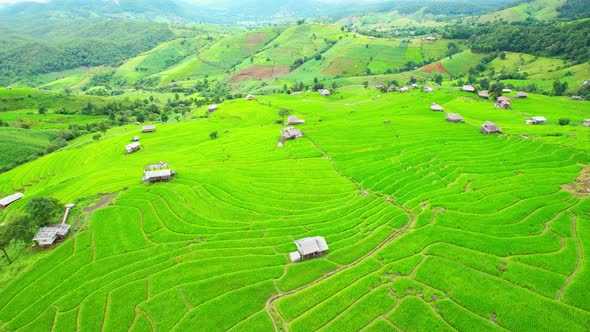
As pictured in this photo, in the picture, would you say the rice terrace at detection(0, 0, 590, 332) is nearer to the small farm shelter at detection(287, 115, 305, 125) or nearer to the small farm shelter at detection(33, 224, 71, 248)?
the small farm shelter at detection(33, 224, 71, 248)

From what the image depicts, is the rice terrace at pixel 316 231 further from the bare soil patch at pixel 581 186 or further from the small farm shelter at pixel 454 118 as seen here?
the small farm shelter at pixel 454 118

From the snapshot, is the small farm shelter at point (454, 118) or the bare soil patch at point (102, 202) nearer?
the bare soil patch at point (102, 202)

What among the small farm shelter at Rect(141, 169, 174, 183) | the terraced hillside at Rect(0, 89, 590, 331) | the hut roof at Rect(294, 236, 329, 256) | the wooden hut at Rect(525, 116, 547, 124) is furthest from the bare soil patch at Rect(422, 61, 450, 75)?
the hut roof at Rect(294, 236, 329, 256)

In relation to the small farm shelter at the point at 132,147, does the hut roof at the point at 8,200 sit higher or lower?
lower

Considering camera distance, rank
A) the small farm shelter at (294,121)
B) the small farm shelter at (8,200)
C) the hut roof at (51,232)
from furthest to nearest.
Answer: the small farm shelter at (294,121)
the small farm shelter at (8,200)
the hut roof at (51,232)

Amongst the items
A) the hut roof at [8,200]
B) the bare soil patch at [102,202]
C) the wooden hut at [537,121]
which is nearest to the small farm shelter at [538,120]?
the wooden hut at [537,121]

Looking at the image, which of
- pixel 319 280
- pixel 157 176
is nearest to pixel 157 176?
pixel 157 176

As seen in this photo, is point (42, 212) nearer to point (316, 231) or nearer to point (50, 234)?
point (50, 234)
